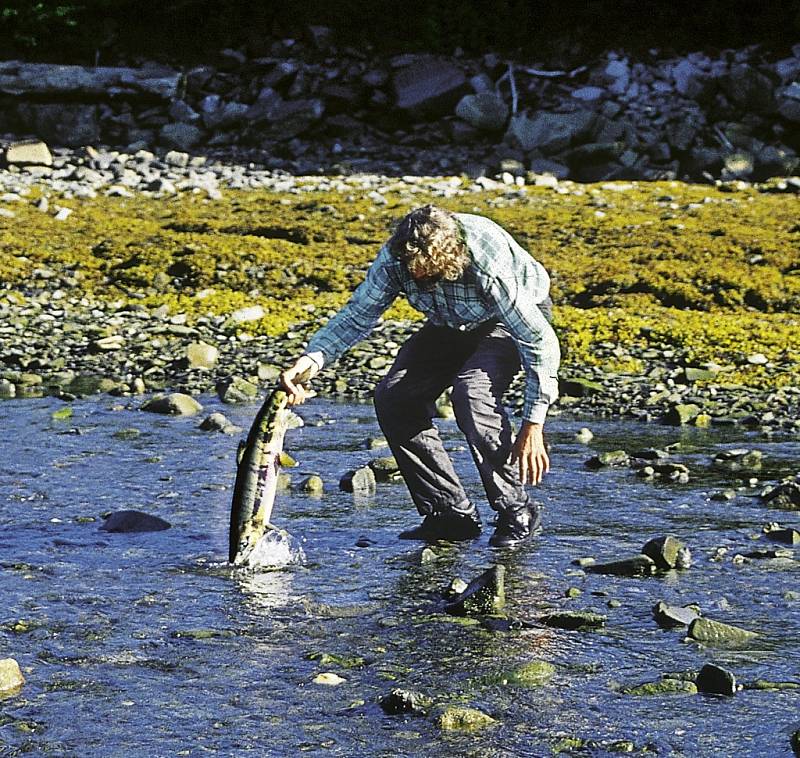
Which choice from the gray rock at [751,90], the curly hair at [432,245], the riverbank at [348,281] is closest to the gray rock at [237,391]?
the riverbank at [348,281]

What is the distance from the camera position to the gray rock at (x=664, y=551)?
254 inches

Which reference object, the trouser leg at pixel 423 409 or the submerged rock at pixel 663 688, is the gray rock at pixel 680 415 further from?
the submerged rock at pixel 663 688

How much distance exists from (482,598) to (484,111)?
70.0ft

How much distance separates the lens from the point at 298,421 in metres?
10.6

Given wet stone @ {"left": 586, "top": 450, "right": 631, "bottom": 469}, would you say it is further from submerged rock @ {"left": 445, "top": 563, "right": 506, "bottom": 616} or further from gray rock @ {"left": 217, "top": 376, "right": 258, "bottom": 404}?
gray rock @ {"left": 217, "top": 376, "right": 258, "bottom": 404}

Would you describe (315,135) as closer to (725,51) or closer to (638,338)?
(725,51)

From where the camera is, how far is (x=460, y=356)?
21.7ft

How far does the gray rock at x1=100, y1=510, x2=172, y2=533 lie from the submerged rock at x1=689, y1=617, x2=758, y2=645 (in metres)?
3.04

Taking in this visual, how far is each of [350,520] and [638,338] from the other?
20.1 feet

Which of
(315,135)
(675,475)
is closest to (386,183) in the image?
(315,135)

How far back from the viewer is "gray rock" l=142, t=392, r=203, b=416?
1080cm

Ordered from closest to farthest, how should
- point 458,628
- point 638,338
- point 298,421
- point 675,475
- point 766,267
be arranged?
point 458,628, point 675,475, point 298,421, point 638,338, point 766,267

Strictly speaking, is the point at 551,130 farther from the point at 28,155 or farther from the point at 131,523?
the point at 131,523

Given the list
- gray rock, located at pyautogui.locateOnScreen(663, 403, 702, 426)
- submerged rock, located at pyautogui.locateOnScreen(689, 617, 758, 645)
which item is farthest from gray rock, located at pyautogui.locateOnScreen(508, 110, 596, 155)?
submerged rock, located at pyautogui.locateOnScreen(689, 617, 758, 645)
